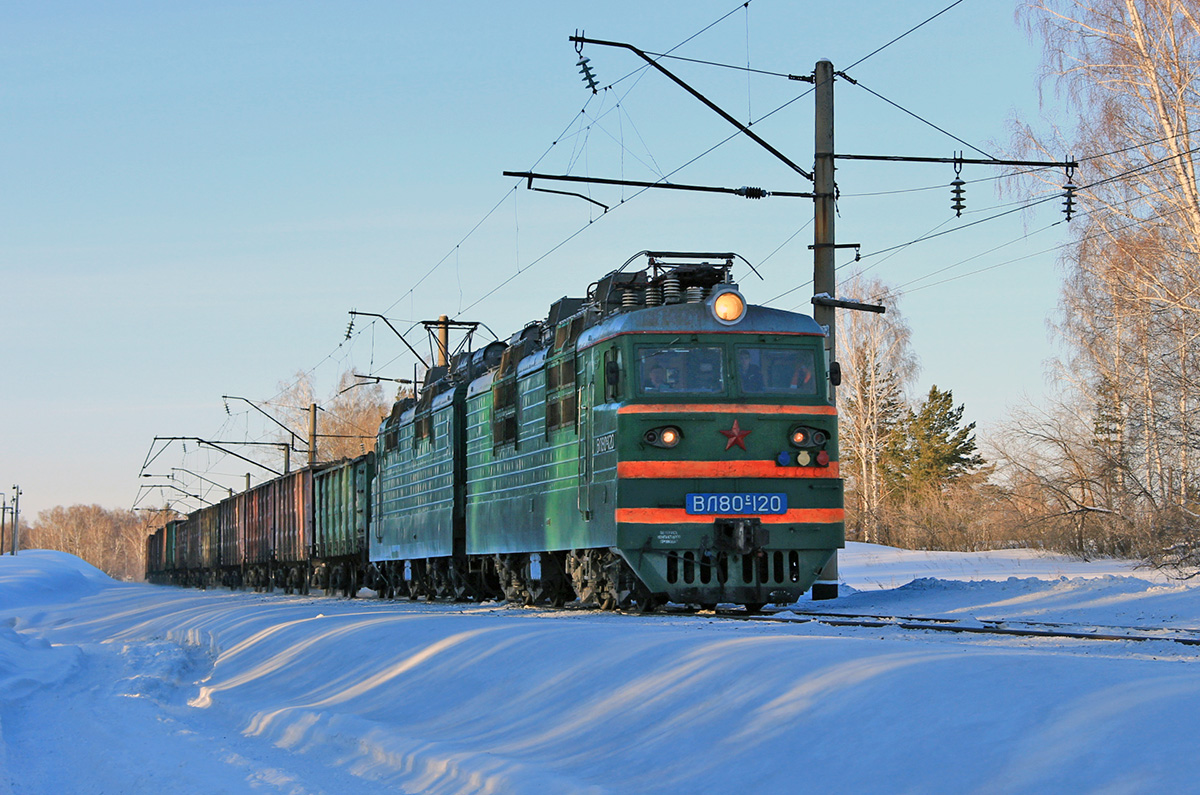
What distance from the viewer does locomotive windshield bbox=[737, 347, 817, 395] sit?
45.3ft

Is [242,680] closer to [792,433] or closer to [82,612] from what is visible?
[792,433]

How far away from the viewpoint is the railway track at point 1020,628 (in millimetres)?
8930

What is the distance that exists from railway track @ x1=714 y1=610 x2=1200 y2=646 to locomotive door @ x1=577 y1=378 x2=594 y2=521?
2.21 metres

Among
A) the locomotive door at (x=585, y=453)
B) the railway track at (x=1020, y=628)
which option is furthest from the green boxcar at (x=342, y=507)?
the railway track at (x=1020, y=628)

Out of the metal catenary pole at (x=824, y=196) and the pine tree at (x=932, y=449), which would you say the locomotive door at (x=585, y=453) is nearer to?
the metal catenary pole at (x=824, y=196)

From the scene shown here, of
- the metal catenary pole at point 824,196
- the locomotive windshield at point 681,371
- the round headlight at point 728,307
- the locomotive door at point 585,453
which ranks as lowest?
the locomotive door at point 585,453

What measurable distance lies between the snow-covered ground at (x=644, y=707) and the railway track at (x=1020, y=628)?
0.22m

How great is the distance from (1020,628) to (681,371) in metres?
4.89

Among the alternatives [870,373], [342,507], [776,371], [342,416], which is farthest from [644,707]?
[342,416]

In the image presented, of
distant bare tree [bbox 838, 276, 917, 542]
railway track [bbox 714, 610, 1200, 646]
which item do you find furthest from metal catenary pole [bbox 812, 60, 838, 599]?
distant bare tree [bbox 838, 276, 917, 542]

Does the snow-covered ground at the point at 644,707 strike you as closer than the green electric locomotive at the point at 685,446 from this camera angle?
Yes

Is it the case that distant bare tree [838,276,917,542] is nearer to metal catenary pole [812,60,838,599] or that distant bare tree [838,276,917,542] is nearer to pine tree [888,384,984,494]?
pine tree [888,384,984,494]

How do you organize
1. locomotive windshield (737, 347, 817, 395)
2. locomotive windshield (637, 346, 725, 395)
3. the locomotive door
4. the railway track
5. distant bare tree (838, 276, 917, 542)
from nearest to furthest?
the railway track → locomotive windshield (637, 346, 725, 395) → locomotive windshield (737, 347, 817, 395) → the locomotive door → distant bare tree (838, 276, 917, 542)

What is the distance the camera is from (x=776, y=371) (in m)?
14.0
